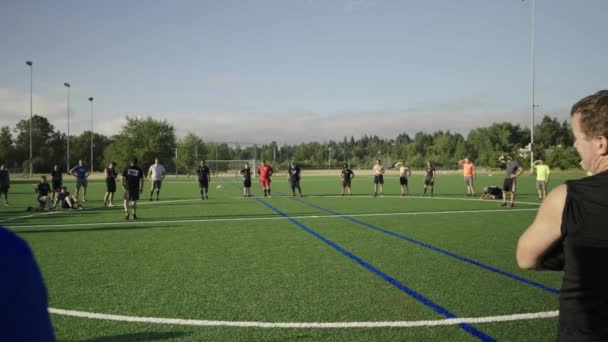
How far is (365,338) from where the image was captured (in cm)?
400

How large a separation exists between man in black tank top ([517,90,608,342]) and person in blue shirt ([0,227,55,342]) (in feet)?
5.57

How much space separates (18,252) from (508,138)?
125 metres

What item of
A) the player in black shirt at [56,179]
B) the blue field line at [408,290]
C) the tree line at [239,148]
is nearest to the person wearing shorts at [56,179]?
the player in black shirt at [56,179]

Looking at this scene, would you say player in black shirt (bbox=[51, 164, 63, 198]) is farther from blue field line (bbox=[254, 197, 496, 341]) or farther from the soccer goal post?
the soccer goal post

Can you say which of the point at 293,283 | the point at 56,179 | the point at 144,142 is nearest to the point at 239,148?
the point at 144,142

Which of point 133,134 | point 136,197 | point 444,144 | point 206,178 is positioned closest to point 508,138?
point 444,144

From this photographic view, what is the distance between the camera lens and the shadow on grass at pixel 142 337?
3.96 meters

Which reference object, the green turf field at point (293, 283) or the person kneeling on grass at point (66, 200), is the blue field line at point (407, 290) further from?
the person kneeling on grass at point (66, 200)

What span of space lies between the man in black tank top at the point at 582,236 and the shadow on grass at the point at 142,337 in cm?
343

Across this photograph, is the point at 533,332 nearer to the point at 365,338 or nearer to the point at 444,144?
the point at 365,338

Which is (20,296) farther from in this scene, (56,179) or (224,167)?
(224,167)

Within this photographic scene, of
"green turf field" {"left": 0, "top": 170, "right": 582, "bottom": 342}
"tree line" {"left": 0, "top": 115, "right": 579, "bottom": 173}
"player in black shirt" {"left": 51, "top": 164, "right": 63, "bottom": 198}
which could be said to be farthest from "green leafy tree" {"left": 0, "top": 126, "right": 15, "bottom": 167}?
"green turf field" {"left": 0, "top": 170, "right": 582, "bottom": 342}

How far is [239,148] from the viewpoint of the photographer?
64.2 meters

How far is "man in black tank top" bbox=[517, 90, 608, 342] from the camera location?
156cm
